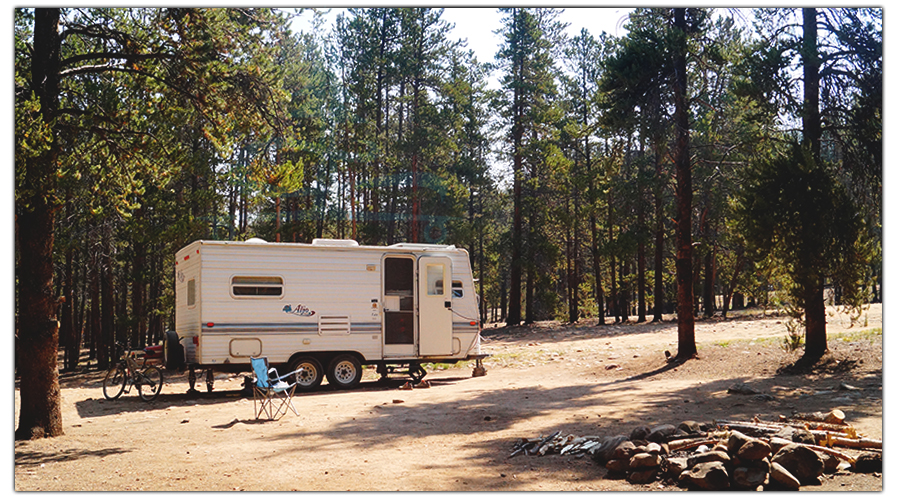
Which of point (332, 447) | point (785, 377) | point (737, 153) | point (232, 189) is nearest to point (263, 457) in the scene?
point (332, 447)

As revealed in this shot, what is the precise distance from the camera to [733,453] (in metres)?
5.24

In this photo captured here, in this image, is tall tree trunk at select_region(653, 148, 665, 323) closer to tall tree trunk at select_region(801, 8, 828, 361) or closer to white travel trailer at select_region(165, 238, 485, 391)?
white travel trailer at select_region(165, 238, 485, 391)

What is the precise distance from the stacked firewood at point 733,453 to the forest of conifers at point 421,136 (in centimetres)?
468

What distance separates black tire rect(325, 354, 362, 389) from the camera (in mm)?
12852

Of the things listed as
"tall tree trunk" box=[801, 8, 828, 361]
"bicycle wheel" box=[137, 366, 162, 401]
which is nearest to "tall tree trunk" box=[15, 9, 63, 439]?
"bicycle wheel" box=[137, 366, 162, 401]

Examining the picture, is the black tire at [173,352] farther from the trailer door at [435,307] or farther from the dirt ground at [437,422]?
the trailer door at [435,307]

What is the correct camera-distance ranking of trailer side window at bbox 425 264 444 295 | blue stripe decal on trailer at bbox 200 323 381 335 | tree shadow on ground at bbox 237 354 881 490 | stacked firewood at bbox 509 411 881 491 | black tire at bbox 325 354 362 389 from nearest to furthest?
stacked firewood at bbox 509 411 881 491
tree shadow on ground at bbox 237 354 881 490
blue stripe decal on trailer at bbox 200 323 381 335
black tire at bbox 325 354 362 389
trailer side window at bbox 425 264 444 295

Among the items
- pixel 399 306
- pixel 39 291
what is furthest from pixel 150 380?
pixel 39 291

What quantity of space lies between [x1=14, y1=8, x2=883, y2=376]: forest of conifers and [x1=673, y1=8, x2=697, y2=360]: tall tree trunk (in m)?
0.18

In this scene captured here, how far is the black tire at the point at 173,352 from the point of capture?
11836 millimetres

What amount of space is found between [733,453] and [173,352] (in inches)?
380

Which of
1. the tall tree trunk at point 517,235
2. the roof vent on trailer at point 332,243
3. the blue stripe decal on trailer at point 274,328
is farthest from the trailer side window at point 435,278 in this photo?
the tall tree trunk at point 517,235

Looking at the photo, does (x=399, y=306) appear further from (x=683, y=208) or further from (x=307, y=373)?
(x=683, y=208)

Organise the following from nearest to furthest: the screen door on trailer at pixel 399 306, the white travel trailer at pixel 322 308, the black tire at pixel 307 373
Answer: the white travel trailer at pixel 322 308 → the black tire at pixel 307 373 → the screen door on trailer at pixel 399 306
